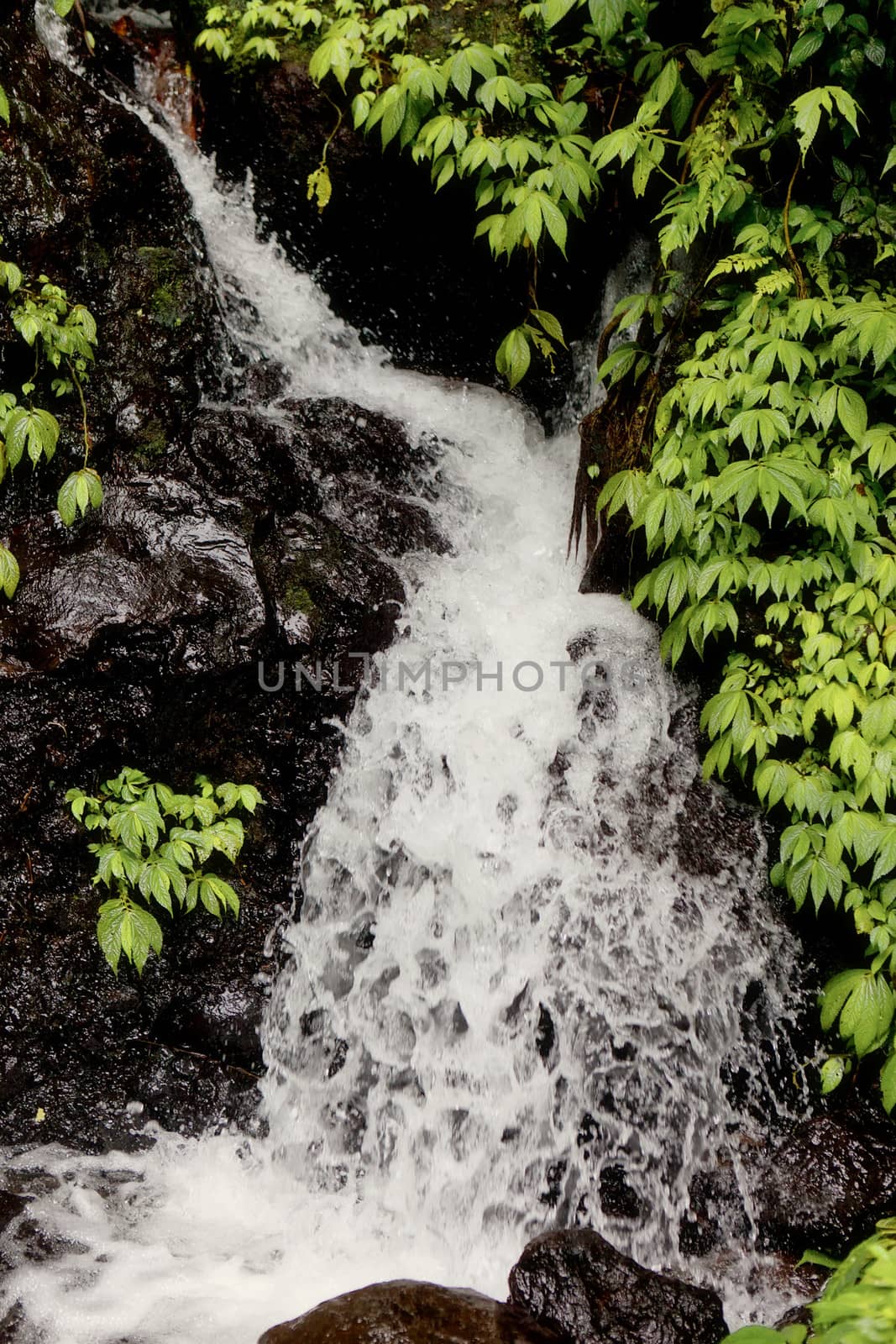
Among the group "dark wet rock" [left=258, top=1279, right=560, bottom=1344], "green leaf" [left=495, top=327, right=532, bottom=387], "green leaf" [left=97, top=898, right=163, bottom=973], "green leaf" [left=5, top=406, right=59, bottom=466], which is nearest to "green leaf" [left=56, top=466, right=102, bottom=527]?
"green leaf" [left=5, top=406, right=59, bottom=466]

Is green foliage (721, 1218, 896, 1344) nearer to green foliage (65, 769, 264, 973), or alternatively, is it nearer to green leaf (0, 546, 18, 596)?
green foliage (65, 769, 264, 973)

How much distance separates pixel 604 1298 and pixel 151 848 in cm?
216

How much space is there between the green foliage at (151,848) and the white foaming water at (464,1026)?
46cm

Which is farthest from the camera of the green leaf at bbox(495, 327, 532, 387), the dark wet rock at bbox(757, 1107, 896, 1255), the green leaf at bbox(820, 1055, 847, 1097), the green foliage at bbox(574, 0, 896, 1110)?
the green leaf at bbox(495, 327, 532, 387)

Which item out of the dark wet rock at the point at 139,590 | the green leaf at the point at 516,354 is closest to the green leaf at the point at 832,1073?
the dark wet rock at the point at 139,590

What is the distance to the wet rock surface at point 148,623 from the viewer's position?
364 cm

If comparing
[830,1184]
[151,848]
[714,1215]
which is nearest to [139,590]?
[151,848]

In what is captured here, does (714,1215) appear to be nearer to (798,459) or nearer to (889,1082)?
(889,1082)

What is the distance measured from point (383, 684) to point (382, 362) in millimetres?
2256

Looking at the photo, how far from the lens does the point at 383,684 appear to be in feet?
14.0

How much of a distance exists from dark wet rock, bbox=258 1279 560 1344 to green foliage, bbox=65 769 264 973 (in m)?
1.33

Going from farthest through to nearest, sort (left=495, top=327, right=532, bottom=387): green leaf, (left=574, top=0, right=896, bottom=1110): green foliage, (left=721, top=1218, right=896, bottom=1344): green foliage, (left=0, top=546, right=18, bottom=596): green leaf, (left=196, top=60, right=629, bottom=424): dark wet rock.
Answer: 1. (left=196, top=60, right=629, bottom=424): dark wet rock
2. (left=495, top=327, right=532, bottom=387): green leaf
3. (left=0, top=546, right=18, bottom=596): green leaf
4. (left=574, top=0, right=896, bottom=1110): green foliage
5. (left=721, top=1218, right=896, bottom=1344): green foliage

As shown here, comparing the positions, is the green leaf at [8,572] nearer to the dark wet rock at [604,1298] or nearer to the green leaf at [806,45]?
the dark wet rock at [604,1298]

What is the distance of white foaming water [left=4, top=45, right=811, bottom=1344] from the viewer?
3.27 m
